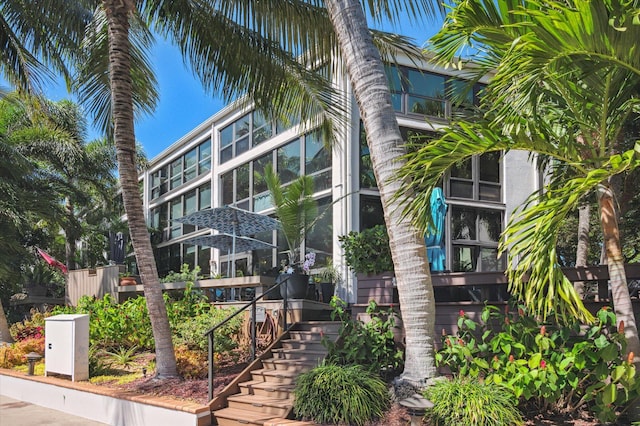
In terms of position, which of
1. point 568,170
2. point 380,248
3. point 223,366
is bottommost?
point 223,366

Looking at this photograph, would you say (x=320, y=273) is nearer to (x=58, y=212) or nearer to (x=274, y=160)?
(x=274, y=160)

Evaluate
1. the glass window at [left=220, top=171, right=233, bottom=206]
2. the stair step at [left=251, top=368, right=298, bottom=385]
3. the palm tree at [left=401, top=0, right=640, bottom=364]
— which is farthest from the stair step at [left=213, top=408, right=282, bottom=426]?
the glass window at [left=220, top=171, right=233, bottom=206]

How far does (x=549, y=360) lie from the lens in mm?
5625

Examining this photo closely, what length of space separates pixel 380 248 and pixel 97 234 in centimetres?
2200

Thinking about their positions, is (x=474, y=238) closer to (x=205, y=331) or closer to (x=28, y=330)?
(x=205, y=331)

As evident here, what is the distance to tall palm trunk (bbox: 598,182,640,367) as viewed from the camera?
17.7 ft

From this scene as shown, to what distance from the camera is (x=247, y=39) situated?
9.72 m

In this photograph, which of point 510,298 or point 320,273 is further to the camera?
point 320,273

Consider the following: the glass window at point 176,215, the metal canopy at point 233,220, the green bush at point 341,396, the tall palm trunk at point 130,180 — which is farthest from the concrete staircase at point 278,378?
the glass window at point 176,215

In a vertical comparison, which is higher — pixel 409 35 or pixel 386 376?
pixel 409 35

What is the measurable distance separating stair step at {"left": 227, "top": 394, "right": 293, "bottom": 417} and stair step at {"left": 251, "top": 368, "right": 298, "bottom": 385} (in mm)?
345

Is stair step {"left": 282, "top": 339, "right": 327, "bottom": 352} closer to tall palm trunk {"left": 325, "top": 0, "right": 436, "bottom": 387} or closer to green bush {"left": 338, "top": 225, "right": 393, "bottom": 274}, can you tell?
green bush {"left": 338, "top": 225, "right": 393, "bottom": 274}

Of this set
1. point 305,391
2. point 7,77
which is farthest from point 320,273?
point 7,77

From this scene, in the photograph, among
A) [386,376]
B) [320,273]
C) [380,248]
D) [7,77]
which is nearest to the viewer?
[386,376]
